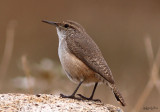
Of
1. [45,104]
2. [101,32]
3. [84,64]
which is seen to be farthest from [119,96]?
[101,32]

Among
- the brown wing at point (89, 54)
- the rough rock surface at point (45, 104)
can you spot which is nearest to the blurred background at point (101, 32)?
the brown wing at point (89, 54)

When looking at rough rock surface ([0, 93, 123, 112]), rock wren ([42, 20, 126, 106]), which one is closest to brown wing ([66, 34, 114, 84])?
rock wren ([42, 20, 126, 106])

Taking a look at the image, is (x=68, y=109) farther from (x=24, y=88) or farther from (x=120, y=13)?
(x=120, y=13)

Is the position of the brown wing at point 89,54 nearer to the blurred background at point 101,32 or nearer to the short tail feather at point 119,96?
the short tail feather at point 119,96

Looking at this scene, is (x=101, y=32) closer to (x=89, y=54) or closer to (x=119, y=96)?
(x=89, y=54)

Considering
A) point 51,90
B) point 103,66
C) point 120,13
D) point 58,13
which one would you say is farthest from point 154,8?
point 103,66
